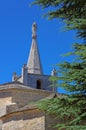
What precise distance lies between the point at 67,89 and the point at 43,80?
139ft

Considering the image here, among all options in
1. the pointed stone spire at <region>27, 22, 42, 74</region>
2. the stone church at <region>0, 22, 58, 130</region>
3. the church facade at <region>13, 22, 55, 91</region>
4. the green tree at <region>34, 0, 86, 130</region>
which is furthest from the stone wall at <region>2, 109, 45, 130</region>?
the pointed stone spire at <region>27, 22, 42, 74</region>

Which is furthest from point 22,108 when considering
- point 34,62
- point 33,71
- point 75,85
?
point 34,62

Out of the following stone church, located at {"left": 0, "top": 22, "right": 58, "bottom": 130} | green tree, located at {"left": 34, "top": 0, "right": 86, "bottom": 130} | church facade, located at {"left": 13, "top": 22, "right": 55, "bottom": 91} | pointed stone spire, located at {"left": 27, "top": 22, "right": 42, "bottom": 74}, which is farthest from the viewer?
pointed stone spire, located at {"left": 27, "top": 22, "right": 42, "bottom": 74}

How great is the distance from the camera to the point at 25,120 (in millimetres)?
20703

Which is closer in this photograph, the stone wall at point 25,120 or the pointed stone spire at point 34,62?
the stone wall at point 25,120

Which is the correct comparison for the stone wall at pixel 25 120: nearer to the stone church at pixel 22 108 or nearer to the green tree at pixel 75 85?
the stone church at pixel 22 108

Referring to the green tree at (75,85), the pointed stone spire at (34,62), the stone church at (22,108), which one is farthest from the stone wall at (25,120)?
the pointed stone spire at (34,62)

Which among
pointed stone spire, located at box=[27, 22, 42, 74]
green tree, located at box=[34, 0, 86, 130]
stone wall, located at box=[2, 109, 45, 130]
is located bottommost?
stone wall, located at box=[2, 109, 45, 130]

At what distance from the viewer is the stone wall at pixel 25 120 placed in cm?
1991

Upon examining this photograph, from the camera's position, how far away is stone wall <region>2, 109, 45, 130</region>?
19906 mm

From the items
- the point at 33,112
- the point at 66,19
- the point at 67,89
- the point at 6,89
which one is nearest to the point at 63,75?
the point at 67,89

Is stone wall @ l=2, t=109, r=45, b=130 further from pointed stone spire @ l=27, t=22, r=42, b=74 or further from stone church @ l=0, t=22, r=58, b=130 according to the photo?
pointed stone spire @ l=27, t=22, r=42, b=74

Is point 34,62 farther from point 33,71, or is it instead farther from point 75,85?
point 75,85

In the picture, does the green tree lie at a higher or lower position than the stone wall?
higher
